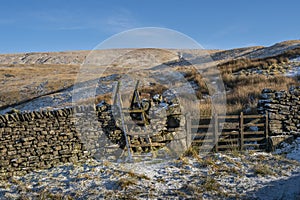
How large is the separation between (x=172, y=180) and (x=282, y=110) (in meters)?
6.99

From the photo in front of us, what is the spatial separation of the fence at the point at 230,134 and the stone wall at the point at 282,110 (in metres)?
0.47

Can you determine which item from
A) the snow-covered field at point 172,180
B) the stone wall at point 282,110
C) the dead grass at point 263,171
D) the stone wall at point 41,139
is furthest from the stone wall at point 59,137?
the stone wall at point 282,110

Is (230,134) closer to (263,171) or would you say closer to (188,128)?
(188,128)

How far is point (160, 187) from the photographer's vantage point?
8.52 metres

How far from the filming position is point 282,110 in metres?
13.5

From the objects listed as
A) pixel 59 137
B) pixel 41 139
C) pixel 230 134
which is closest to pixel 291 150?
pixel 230 134

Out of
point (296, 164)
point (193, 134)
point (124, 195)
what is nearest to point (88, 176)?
point (124, 195)

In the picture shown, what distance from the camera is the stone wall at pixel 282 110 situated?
13.2 meters

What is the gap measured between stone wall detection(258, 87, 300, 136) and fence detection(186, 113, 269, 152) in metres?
0.47

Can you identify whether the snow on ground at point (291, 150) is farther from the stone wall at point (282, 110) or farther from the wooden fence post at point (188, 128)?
the wooden fence post at point (188, 128)

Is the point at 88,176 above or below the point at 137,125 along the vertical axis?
below

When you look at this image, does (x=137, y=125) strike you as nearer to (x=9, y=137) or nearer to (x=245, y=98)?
(x=9, y=137)

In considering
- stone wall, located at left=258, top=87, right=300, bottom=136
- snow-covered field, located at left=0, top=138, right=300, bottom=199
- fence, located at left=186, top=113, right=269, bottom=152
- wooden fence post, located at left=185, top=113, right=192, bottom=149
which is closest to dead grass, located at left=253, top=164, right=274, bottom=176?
snow-covered field, located at left=0, top=138, right=300, bottom=199

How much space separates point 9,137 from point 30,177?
58.6 inches
